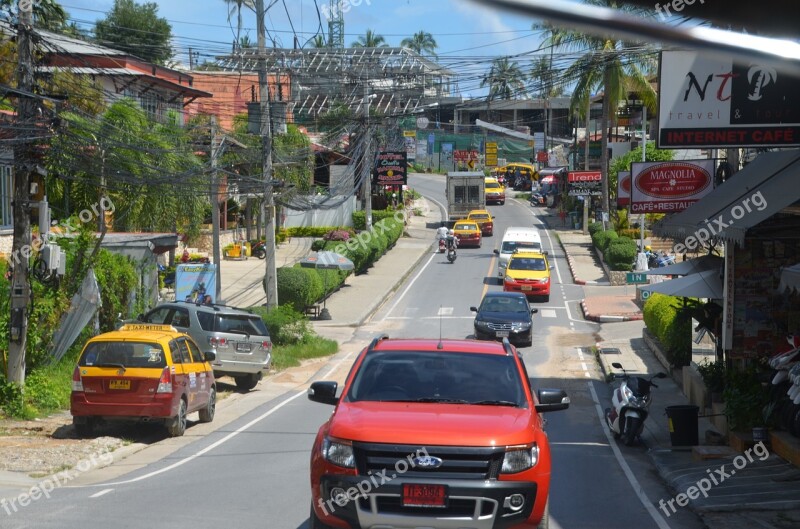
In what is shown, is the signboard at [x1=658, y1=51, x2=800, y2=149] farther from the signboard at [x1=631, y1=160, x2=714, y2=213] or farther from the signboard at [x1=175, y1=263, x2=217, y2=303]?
the signboard at [x1=175, y1=263, x2=217, y2=303]

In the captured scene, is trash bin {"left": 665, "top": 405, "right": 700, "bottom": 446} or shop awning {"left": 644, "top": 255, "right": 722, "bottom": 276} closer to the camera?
trash bin {"left": 665, "top": 405, "right": 700, "bottom": 446}

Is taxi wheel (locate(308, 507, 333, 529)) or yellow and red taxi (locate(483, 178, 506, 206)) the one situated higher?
yellow and red taxi (locate(483, 178, 506, 206))

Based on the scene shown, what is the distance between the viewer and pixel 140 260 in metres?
23.8

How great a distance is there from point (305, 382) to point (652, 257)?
23.2m

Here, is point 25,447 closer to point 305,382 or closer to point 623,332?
point 305,382

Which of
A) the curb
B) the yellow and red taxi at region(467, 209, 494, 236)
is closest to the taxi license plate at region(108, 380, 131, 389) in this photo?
the curb

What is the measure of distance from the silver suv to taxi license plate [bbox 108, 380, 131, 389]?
601 centimetres

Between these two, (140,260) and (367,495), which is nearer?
(367,495)

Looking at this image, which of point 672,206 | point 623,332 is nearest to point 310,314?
point 623,332

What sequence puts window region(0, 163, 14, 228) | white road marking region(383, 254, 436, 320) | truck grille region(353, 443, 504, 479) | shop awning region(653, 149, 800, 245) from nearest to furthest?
truck grille region(353, 443, 504, 479), shop awning region(653, 149, 800, 245), window region(0, 163, 14, 228), white road marking region(383, 254, 436, 320)

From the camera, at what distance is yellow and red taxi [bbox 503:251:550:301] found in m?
38.6

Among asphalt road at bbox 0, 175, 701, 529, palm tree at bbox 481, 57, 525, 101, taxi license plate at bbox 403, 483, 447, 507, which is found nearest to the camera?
taxi license plate at bbox 403, 483, 447, 507

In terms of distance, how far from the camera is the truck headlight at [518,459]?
22.9ft

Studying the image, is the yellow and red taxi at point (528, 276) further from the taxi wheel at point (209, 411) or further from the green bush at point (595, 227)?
the taxi wheel at point (209, 411)
